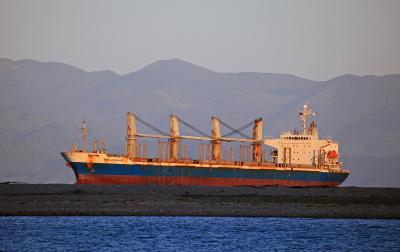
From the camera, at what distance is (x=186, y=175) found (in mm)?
95562

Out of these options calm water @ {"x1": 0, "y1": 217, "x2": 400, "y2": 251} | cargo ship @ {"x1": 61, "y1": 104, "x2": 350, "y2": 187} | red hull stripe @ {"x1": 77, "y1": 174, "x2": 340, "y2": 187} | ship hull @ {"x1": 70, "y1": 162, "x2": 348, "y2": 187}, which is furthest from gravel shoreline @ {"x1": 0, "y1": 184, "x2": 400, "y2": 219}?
cargo ship @ {"x1": 61, "y1": 104, "x2": 350, "y2": 187}

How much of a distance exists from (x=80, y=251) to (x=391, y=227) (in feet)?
55.2

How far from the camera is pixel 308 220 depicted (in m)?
57.1

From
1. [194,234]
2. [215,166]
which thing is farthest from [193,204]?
[215,166]

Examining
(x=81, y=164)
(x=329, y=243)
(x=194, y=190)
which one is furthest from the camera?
(x=81, y=164)

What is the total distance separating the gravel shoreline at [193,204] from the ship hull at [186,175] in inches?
627

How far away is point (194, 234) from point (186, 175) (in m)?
46.0

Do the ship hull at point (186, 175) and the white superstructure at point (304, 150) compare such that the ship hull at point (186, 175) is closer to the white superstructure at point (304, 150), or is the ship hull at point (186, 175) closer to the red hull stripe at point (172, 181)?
the red hull stripe at point (172, 181)

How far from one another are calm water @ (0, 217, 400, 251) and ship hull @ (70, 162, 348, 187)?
3593 centimetres

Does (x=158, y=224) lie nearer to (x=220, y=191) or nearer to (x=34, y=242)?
(x=34, y=242)

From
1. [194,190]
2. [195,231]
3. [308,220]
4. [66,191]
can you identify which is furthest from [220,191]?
[195,231]

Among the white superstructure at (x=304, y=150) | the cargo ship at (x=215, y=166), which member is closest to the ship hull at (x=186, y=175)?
the cargo ship at (x=215, y=166)

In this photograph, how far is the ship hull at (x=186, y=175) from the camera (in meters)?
93.1

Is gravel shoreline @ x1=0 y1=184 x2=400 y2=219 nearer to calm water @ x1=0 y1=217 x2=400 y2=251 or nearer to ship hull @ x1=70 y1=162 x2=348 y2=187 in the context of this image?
calm water @ x1=0 y1=217 x2=400 y2=251
